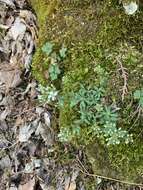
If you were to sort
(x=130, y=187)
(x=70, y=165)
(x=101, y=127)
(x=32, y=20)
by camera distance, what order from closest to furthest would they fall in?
(x=101, y=127) → (x=130, y=187) → (x=70, y=165) → (x=32, y=20)

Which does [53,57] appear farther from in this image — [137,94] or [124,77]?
[137,94]

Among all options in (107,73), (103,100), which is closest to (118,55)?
(107,73)

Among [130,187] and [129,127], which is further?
[130,187]

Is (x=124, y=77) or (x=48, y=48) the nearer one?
(x=124, y=77)

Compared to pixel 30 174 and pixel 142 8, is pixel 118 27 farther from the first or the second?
pixel 30 174

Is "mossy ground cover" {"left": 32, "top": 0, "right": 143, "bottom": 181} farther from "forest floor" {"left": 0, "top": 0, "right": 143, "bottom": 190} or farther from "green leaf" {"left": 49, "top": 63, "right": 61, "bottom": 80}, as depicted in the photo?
"forest floor" {"left": 0, "top": 0, "right": 143, "bottom": 190}

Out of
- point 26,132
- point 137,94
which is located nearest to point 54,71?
point 137,94
